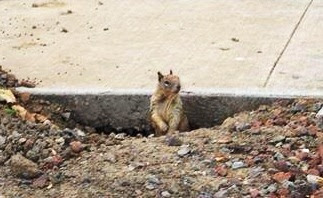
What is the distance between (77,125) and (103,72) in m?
0.79

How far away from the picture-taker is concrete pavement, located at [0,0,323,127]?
22.3ft

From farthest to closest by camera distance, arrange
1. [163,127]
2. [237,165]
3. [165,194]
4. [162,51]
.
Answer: [162,51] → [163,127] → [237,165] → [165,194]

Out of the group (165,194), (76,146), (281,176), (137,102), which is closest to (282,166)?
(281,176)

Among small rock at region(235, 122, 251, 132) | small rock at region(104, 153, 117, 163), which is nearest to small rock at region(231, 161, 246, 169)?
small rock at region(235, 122, 251, 132)

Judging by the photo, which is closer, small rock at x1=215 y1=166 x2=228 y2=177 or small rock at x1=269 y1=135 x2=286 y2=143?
small rock at x1=215 y1=166 x2=228 y2=177

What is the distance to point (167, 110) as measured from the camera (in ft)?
22.0

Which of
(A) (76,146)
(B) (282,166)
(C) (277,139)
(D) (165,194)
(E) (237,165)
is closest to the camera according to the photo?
(D) (165,194)

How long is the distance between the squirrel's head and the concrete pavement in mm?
140

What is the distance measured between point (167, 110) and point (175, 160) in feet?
3.61

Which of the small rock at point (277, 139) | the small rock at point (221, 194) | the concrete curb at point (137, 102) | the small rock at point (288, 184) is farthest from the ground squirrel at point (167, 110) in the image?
the small rock at point (288, 184)

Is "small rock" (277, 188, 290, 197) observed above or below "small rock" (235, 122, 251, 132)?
above

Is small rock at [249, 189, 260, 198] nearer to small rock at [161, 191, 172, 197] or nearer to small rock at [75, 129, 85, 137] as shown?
small rock at [161, 191, 172, 197]

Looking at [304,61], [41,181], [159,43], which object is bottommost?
[159,43]

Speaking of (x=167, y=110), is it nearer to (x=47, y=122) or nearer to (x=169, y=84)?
(x=169, y=84)
